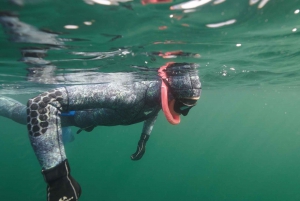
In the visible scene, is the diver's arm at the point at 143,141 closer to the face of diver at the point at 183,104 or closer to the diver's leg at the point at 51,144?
the face of diver at the point at 183,104

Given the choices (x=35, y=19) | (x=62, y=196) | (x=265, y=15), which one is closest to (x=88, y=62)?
(x=35, y=19)

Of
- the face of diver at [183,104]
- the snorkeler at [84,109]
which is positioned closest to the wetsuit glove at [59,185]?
the snorkeler at [84,109]

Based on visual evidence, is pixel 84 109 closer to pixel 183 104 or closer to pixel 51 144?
pixel 51 144

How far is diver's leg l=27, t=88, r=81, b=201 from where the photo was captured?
10.0 feet

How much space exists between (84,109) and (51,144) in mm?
1080

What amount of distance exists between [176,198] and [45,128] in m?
31.2

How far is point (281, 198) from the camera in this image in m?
55.9

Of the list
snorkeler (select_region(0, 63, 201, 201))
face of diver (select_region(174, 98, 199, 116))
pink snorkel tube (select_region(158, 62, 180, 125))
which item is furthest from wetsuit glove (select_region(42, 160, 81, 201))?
face of diver (select_region(174, 98, 199, 116))

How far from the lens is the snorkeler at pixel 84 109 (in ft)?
10.4

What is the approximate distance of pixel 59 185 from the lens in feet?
10.0

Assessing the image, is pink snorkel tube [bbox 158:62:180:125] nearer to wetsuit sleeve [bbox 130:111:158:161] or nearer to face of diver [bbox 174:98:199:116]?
face of diver [bbox 174:98:199:116]

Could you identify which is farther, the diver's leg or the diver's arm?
the diver's arm

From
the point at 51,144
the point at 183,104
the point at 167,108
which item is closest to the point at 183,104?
the point at 183,104

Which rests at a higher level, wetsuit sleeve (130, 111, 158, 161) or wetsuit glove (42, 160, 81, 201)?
wetsuit glove (42, 160, 81, 201)
